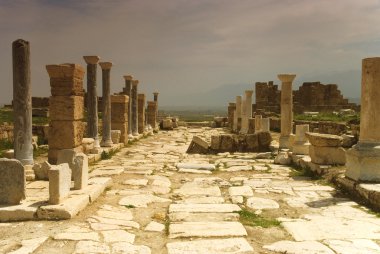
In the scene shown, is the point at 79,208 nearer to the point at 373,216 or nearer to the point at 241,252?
the point at 241,252

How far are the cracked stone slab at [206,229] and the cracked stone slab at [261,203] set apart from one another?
3.46 feet

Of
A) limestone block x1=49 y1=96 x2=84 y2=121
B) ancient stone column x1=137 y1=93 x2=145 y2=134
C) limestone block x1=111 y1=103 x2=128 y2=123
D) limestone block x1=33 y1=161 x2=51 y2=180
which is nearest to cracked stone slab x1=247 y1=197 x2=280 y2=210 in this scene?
limestone block x1=33 y1=161 x2=51 y2=180

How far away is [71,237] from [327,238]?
3038 mm

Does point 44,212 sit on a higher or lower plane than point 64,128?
lower

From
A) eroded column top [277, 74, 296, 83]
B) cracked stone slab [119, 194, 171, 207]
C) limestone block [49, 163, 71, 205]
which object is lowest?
cracked stone slab [119, 194, 171, 207]

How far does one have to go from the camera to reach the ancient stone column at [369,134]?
22.2 ft

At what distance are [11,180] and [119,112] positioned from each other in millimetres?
10884

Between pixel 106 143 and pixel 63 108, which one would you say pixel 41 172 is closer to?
pixel 63 108

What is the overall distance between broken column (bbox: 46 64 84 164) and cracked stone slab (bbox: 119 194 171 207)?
11.6 feet

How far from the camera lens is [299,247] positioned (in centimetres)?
433

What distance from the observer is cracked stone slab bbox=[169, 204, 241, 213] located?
5.91 meters

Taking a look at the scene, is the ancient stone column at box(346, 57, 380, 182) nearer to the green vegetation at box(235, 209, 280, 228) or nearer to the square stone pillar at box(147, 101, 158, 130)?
the green vegetation at box(235, 209, 280, 228)

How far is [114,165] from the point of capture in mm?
10758

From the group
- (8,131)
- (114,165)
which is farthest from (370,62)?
(8,131)
